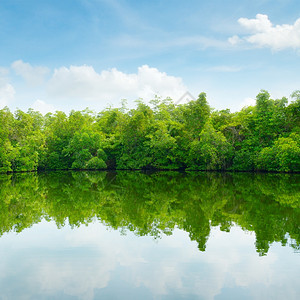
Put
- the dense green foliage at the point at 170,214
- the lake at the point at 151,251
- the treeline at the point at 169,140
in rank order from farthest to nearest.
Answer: the treeline at the point at 169,140 → the dense green foliage at the point at 170,214 → the lake at the point at 151,251

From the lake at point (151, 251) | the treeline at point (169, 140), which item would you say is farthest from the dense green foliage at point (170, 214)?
the treeline at point (169, 140)

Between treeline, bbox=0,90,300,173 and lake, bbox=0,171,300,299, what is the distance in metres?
22.4

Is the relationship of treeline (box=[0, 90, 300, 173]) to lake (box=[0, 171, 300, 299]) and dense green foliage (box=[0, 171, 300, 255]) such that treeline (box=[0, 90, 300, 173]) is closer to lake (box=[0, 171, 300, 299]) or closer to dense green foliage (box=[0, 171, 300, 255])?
dense green foliage (box=[0, 171, 300, 255])

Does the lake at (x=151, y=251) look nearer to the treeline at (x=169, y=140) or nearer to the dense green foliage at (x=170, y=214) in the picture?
Answer: the dense green foliage at (x=170, y=214)

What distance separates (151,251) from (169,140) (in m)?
29.6

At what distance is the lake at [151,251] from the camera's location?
3.98 meters

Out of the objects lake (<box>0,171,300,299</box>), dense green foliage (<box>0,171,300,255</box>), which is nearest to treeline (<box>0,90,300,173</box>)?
dense green foliage (<box>0,171,300,255</box>)

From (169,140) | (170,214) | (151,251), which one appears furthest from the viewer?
(169,140)

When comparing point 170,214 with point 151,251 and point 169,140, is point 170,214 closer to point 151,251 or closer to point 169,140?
point 151,251

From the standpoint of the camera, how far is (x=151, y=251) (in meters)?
5.48

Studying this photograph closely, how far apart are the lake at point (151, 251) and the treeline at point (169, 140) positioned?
73.6ft

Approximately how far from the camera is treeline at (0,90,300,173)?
31.5 m

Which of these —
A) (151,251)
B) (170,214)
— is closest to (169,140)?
(170,214)

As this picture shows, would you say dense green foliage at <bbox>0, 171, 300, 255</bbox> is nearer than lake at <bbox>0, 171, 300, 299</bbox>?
No
